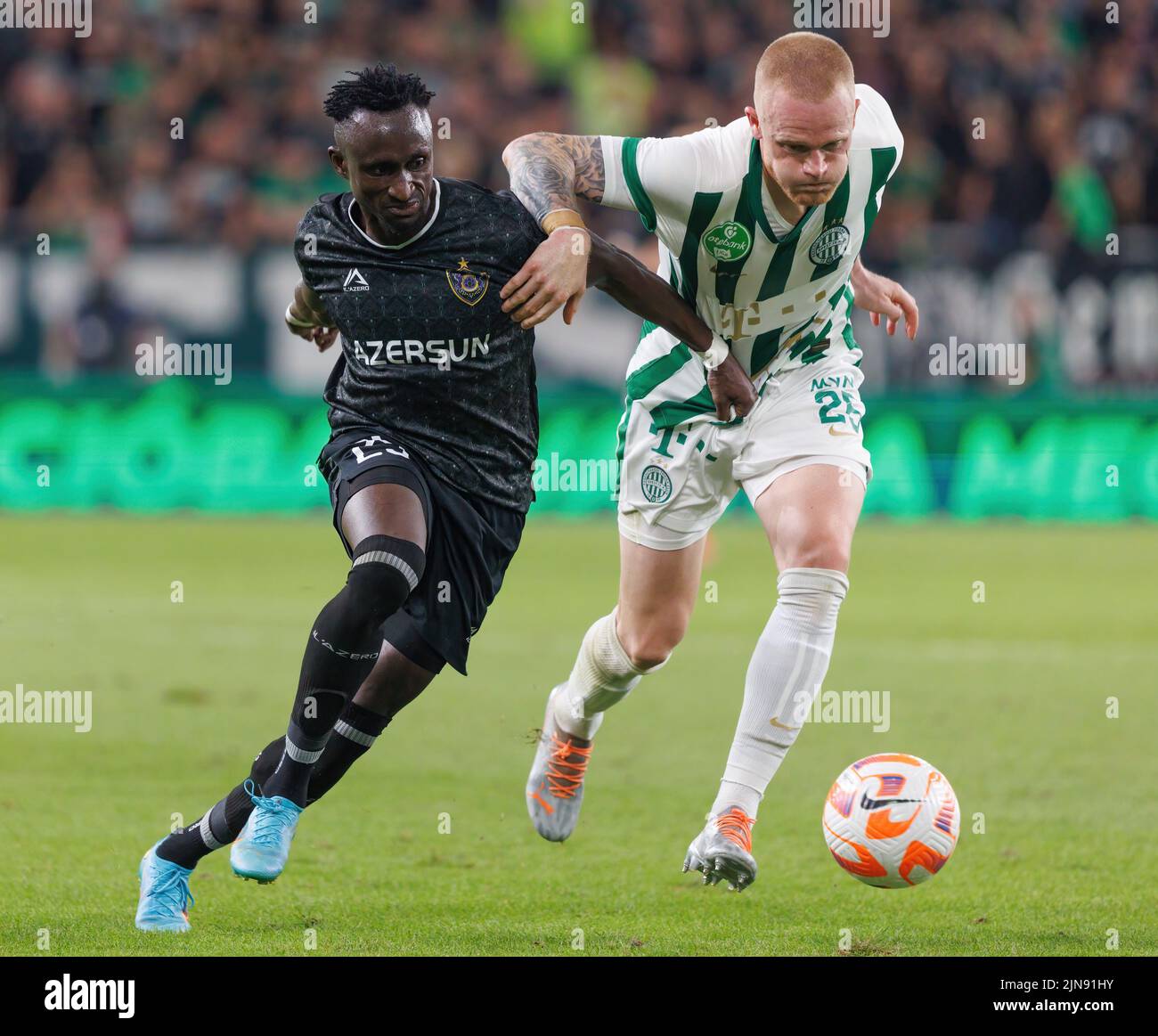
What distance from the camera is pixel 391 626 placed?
4902mm

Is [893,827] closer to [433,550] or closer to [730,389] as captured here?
[730,389]

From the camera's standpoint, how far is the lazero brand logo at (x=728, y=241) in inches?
206

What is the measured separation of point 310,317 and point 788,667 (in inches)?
66.5

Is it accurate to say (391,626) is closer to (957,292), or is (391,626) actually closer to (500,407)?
(500,407)

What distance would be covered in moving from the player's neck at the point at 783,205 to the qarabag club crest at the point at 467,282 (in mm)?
888

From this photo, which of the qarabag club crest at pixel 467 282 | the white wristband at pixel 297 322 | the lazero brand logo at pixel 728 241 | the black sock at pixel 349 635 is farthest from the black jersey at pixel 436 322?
the lazero brand logo at pixel 728 241

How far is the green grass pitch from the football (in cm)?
15

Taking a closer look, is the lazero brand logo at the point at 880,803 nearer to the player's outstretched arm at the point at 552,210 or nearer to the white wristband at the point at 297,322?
the player's outstretched arm at the point at 552,210

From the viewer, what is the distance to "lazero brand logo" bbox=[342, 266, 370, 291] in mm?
4863

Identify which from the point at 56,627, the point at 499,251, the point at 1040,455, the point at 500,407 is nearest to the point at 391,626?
the point at 500,407

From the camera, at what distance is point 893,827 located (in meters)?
4.88

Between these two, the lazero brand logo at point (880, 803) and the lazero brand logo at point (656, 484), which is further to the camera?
the lazero brand logo at point (656, 484)

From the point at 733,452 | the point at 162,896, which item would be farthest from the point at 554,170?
the point at 162,896

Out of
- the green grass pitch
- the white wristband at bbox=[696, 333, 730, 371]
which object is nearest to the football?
the green grass pitch
